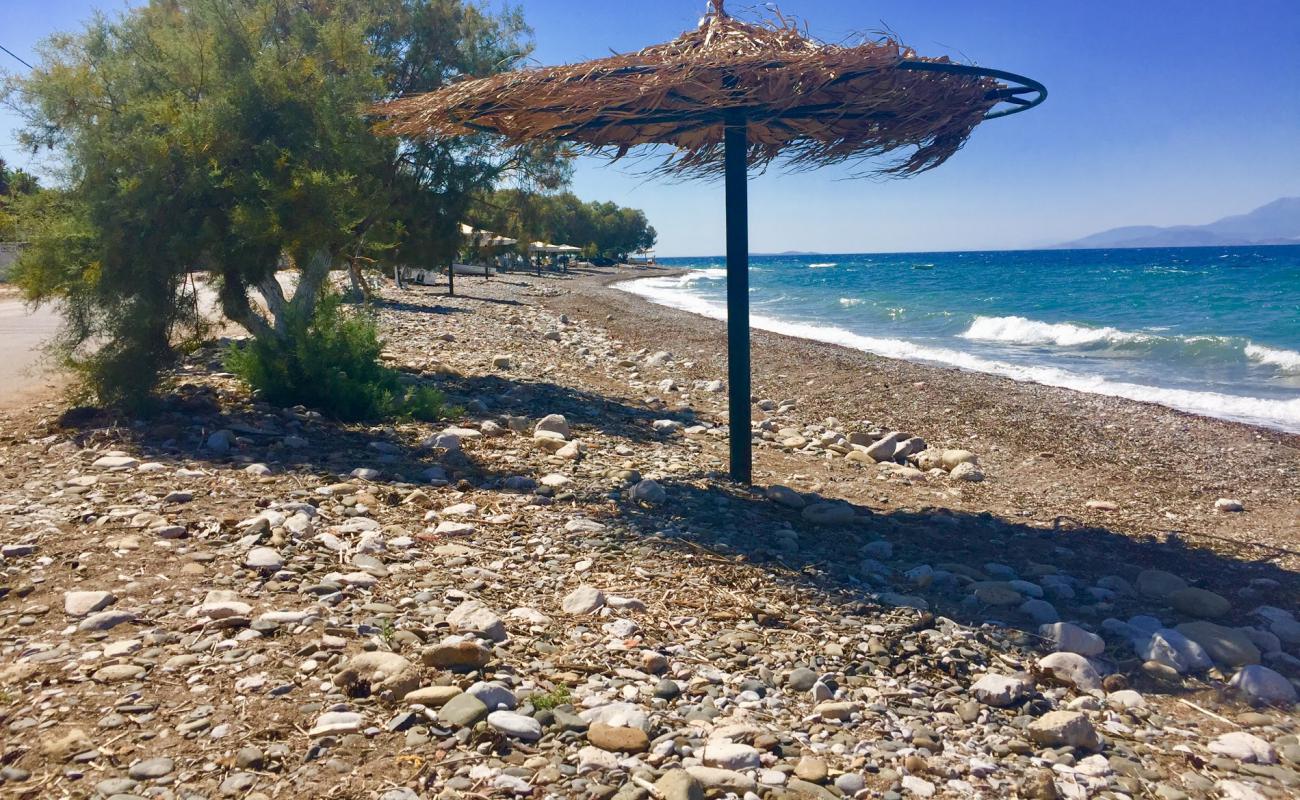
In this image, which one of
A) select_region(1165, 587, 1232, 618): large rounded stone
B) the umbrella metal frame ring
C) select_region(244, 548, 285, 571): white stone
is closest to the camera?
select_region(244, 548, 285, 571): white stone

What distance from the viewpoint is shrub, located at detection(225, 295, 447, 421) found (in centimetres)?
762

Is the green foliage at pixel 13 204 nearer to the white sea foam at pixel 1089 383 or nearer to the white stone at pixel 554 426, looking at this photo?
the white stone at pixel 554 426

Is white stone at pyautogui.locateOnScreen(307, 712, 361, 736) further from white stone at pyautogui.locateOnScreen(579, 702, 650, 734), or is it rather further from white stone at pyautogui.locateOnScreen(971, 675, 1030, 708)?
white stone at pyautogui.locateOnScreen(971, 675, 1030, 708)

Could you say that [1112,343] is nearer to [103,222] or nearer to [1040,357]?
[1040,357]

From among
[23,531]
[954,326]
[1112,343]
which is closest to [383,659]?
[23,531]

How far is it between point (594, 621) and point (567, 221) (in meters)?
75.0

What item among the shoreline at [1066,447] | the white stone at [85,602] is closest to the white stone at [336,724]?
the white stone at [85,602]

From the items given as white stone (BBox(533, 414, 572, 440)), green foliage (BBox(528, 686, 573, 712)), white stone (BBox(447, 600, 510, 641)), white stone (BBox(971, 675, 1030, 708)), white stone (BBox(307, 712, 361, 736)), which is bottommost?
white stone (BBox(971, 675, 1030, 708))

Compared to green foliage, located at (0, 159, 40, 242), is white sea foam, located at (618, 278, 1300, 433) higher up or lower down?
lower down

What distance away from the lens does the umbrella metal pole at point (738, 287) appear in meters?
6.02

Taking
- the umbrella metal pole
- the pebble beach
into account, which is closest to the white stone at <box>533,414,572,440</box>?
the pebble beach

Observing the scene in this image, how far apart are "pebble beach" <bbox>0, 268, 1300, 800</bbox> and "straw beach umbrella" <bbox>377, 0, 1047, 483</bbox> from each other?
1691mm

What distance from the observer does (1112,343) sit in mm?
21828

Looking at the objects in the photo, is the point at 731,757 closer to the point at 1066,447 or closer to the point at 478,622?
the point at 478,622
